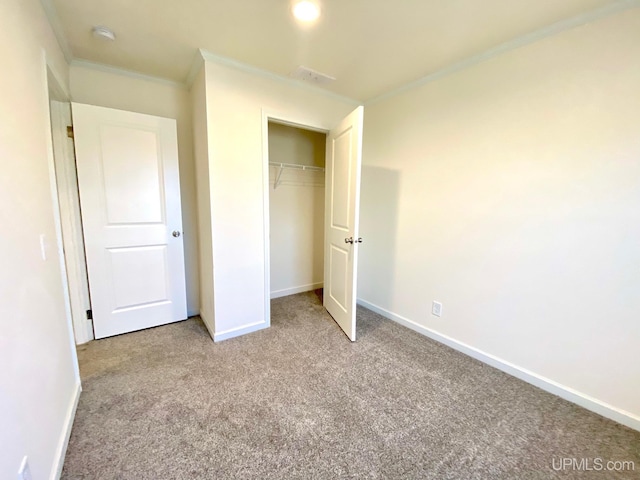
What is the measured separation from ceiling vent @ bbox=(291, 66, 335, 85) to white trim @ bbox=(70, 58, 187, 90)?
3.64 feet

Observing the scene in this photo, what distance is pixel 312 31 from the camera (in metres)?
1.69

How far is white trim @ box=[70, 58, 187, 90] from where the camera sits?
207cm

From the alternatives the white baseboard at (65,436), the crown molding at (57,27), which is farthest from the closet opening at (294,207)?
the white baseboard at (65,436)

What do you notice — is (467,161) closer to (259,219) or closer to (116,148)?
(259,219)

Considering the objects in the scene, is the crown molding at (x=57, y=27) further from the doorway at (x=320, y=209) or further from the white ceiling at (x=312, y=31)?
the doorway at (x=320, y=209)

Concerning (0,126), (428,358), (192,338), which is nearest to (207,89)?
(0,126)

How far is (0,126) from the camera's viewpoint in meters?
0.93

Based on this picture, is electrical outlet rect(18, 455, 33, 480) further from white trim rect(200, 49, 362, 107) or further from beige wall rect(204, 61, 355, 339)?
white trim rect(200, 49, 362, 107)

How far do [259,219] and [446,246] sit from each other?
1.65 m

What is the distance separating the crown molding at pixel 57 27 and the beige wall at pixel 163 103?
0.19 meters

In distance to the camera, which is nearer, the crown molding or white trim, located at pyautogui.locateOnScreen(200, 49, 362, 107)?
the crown molding

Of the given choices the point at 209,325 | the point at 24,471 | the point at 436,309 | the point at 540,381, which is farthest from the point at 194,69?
the point at 540,381

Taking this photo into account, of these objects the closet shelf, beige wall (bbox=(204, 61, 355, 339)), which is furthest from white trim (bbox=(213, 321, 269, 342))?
the closet shelf

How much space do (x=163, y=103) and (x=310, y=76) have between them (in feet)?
4.53
